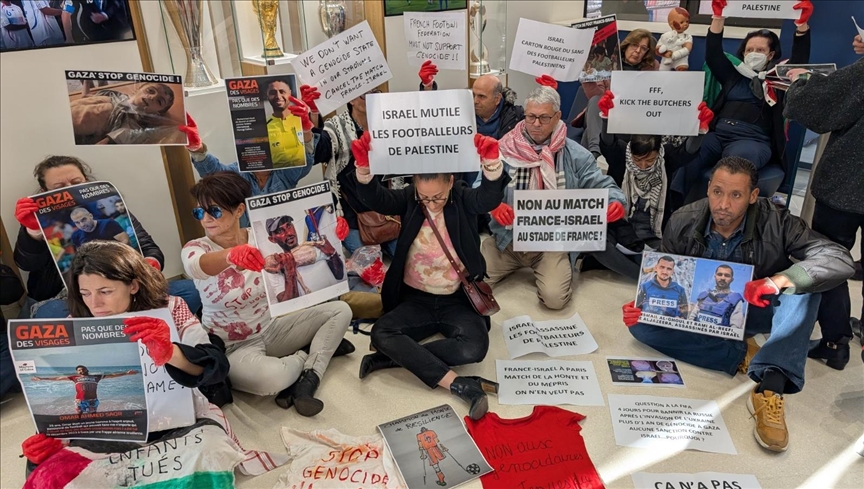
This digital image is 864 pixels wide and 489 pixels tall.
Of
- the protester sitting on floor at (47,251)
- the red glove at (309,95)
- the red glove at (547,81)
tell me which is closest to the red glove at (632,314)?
the red glove at (547,81)

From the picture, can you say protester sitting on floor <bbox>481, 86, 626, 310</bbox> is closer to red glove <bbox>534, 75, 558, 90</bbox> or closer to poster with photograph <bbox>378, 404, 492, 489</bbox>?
red glove <bbox>534, 75, 558, 90</bbox>

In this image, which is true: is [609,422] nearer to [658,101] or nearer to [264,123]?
[658,101]

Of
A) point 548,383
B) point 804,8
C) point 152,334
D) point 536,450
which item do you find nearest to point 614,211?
point 548,383

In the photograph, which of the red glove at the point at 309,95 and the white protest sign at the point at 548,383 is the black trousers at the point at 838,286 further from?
the red glove at the point at 309,95

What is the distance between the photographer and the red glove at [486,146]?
2.28 meters

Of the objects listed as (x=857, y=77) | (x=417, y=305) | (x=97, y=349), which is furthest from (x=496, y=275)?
(x=97, y=349)

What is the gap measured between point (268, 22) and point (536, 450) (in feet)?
8.63

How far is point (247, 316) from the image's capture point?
7.89ft

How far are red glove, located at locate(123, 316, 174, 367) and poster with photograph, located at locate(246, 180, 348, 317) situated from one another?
0.55 meters

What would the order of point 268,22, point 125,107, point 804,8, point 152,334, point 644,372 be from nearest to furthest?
point 152,334, point 125,107, point 644,372, point 804,8, point 268,22

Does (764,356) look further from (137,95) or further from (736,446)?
(137,95)

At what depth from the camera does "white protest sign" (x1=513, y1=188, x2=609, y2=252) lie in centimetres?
282

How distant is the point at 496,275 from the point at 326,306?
105 centimetres

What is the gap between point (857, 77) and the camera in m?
2.25
